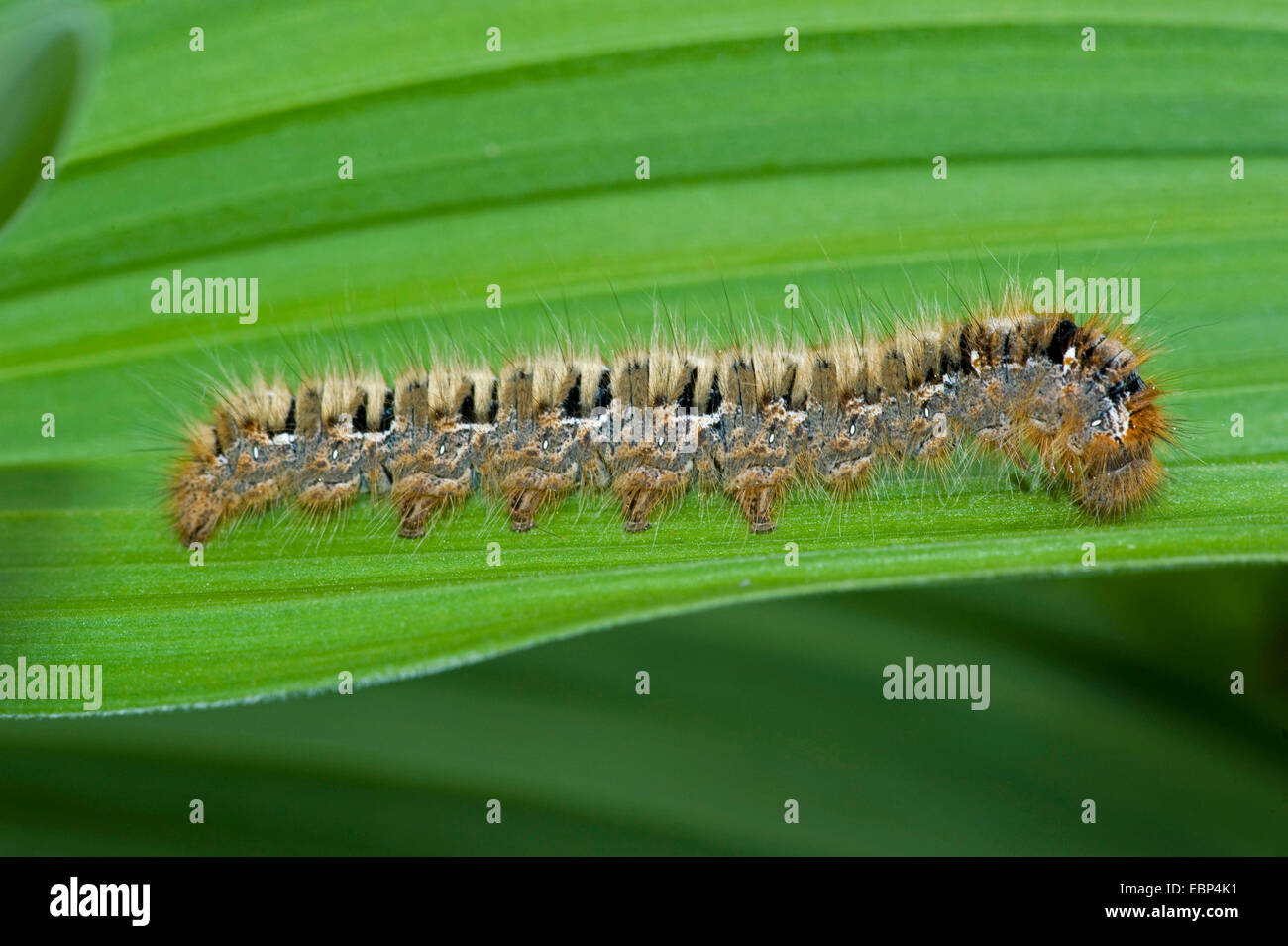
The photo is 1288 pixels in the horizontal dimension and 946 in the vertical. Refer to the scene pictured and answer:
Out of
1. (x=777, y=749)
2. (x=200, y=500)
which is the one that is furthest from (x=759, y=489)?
(x=200, y=500)

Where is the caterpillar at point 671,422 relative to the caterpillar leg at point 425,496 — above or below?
above

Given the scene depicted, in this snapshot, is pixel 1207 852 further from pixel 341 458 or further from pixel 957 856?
pixel 341 458

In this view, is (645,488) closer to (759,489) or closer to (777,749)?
(759,489)

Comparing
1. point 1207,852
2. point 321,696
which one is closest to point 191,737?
point 321,696

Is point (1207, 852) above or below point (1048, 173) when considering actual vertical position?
below

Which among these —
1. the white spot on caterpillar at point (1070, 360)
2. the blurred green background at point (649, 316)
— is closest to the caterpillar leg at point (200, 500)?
the blurred green background at point (649, 316)

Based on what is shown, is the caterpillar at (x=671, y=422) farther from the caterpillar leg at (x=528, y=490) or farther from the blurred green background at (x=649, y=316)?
the blurred green background at (x=649, y=316)
